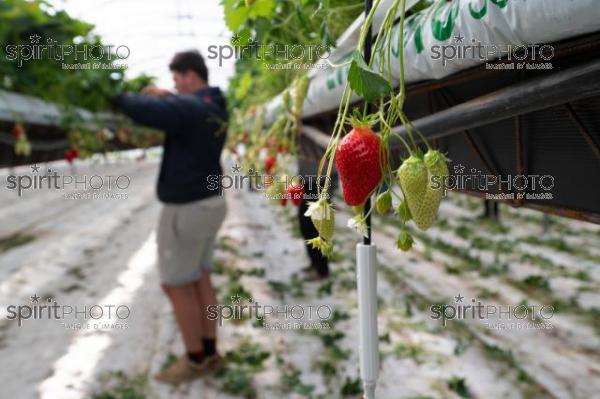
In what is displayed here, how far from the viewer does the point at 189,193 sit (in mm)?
2781

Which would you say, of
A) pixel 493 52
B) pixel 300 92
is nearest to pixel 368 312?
pixel 493 52

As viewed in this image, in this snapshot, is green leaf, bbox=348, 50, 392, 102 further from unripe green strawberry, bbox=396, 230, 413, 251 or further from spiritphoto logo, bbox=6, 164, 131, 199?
spiritphoto logo, bbox=6, 164, 131, 199

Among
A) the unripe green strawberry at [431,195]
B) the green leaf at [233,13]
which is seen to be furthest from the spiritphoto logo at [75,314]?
the unripe green strawberry at [431,195]

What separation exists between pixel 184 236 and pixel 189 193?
0.90 ft

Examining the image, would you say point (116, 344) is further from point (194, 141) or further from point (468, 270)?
point (468, 270)

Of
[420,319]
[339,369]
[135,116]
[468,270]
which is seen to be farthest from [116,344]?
[468,270]

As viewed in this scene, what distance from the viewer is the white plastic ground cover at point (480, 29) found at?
742 mm

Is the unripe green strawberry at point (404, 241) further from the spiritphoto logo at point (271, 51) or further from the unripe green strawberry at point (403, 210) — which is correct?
the spiritphoto logo at point (271, 51)

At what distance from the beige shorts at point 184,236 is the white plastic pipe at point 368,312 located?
81.1 inches

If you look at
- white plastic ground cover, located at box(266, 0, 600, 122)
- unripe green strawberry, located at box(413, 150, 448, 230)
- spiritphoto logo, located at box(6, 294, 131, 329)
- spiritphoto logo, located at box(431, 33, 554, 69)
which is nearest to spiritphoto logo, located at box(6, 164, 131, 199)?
spiritphoto logo, located at box(6, 294, 131, 329)

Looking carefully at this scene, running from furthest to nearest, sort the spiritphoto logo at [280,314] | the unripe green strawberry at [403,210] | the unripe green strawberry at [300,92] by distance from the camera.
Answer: the spiritphoto logo at [280,314] < the unripe green strawberry at [300,92] < the unripe green strawberry at [403,210]

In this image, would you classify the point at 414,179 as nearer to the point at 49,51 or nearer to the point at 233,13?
the point at 233,13

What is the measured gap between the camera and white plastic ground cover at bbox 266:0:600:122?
742 mm

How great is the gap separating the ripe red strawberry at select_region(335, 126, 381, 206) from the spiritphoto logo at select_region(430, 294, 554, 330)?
339 centimetres
